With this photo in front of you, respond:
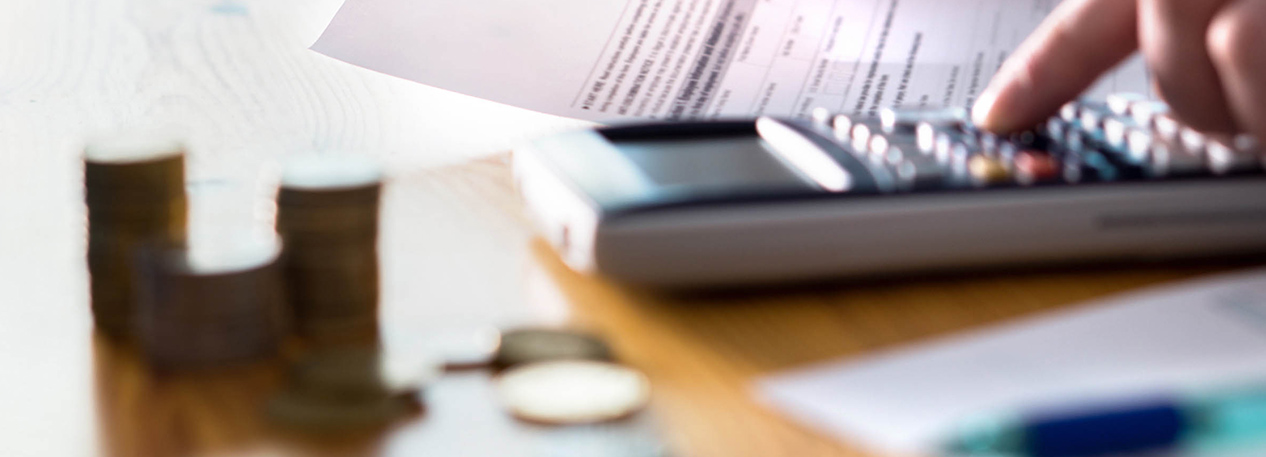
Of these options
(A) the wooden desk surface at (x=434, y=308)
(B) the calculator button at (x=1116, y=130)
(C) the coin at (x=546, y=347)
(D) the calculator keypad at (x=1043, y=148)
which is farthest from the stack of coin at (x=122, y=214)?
(B) the calculator button at (x=1116, y=130)

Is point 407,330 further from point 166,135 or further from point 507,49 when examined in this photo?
point 507,49

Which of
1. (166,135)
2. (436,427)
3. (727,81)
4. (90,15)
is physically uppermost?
(90,15)

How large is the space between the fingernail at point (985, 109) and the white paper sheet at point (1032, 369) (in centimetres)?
16

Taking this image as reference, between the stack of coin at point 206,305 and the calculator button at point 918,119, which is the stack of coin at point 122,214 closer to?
the stack of coin at point 206,305

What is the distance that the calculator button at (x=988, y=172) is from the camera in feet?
1.54

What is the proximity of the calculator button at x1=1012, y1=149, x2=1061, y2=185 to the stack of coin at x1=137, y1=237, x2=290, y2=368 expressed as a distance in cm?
26

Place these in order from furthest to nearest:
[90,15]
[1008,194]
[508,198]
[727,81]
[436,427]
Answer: [90,15], [727,81], [508,198], [1008,194], [436,427]

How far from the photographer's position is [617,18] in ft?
2.79

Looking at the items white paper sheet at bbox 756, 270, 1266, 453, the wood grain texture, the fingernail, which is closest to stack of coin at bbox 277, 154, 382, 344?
the wood grain texture

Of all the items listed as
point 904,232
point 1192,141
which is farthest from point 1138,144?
point 904,232

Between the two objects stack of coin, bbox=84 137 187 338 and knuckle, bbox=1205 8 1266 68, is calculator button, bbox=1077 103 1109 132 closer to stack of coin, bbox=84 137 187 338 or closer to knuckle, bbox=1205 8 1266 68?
knuckle, bbox=1205 8 1266 68

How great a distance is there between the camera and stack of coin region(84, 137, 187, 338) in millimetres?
424

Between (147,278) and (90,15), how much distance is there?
0.90 m

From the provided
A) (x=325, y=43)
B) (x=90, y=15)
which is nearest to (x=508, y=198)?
(x=325, y=43)
